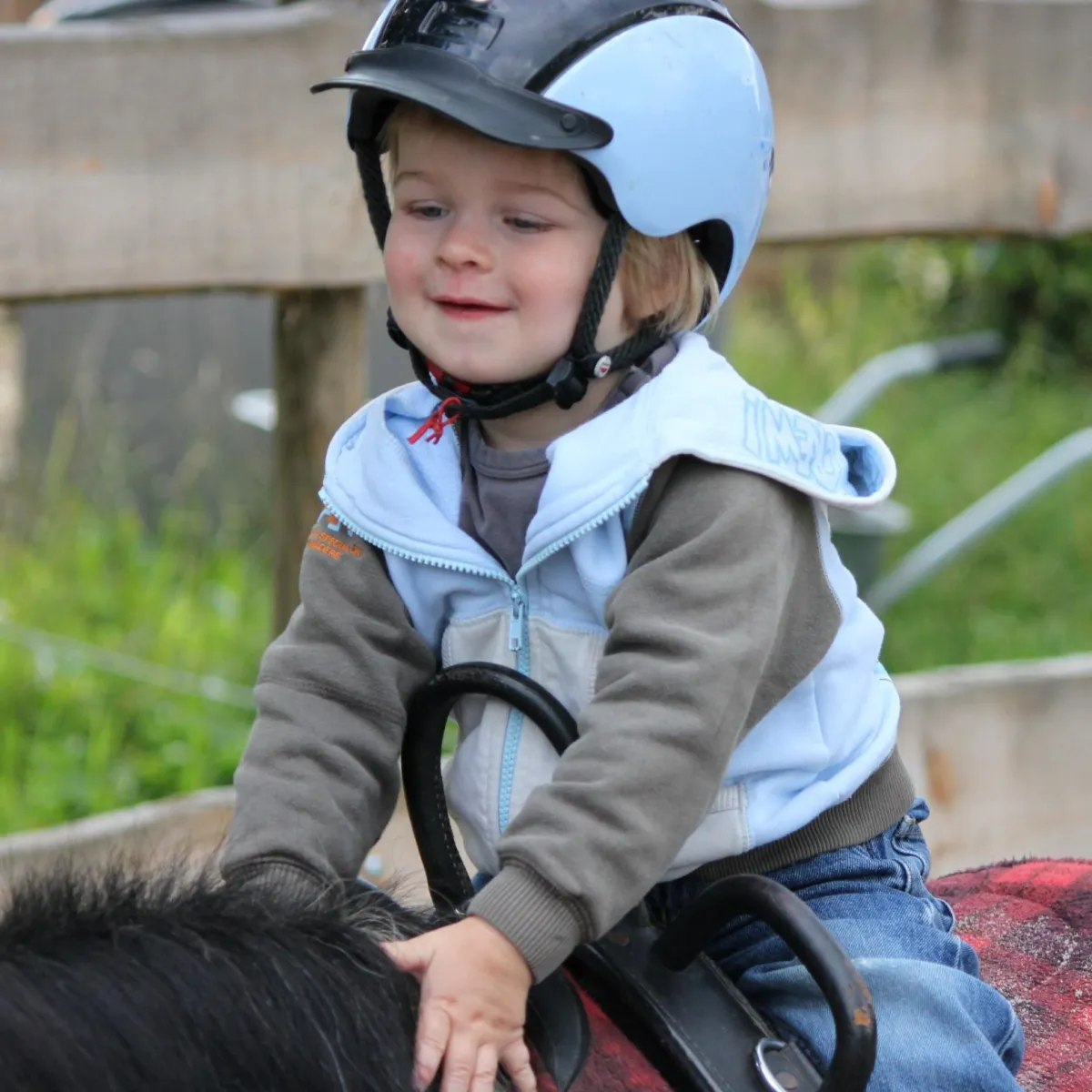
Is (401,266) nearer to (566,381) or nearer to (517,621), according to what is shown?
(566,381)

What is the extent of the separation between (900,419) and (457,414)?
6337mm

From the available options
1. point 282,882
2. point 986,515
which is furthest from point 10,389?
point 282,882

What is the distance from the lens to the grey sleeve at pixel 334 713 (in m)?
1.91

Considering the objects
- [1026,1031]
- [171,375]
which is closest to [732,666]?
[1026,1031]

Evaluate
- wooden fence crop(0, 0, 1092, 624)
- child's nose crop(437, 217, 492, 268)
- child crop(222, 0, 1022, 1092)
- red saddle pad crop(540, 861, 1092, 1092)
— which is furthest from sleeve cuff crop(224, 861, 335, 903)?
wooden fence crop(0, 0, 1092, 624)

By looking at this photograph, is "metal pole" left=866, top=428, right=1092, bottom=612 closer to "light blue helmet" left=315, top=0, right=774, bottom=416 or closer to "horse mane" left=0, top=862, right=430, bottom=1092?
"light blue helmet" left=315, top=0, right=774, bottom=416

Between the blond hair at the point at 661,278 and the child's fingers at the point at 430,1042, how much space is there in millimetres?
804

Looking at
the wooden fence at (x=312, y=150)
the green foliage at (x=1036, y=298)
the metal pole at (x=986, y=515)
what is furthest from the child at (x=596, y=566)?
the green foliage at (x=1036, y=298)

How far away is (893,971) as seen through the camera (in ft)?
5.98

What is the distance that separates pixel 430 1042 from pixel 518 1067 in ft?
0.32

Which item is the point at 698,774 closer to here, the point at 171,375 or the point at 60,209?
the point at 60,209

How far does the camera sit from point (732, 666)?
69.1 inches

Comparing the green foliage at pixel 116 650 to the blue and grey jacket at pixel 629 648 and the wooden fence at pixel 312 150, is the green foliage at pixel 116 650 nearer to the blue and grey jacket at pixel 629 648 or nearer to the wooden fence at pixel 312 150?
the wooden fence at pixel 312 150

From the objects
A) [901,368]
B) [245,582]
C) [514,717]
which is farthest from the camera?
[245,582]
